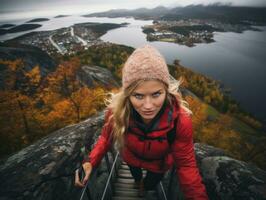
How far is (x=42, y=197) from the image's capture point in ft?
9.78

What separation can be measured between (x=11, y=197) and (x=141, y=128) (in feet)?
8.32

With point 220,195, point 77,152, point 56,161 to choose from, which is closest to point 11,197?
point 56,161

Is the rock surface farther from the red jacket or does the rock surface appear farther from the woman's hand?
the woman's hand

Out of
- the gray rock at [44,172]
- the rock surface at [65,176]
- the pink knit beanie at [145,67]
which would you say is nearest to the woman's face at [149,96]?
the pink knit beanie at [145,67]

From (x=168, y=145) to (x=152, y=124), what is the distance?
0.43 meters

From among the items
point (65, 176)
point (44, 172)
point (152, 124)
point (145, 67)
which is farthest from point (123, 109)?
point (44, 172)

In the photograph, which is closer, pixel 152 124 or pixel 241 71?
pixel 152 124

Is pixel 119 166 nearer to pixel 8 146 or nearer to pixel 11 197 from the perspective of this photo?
pixel 11 197

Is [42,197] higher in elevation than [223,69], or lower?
higher

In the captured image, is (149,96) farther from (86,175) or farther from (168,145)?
(86,175)

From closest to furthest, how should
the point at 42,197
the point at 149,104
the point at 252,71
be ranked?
the point at 149,104
the point at 42,197
the point at 252,71

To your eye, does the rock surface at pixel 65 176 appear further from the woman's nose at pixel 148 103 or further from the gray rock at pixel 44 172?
the woman's nose at pixel 148 103

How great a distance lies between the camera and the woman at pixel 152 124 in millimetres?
2438

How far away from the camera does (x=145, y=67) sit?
7.93 feet
